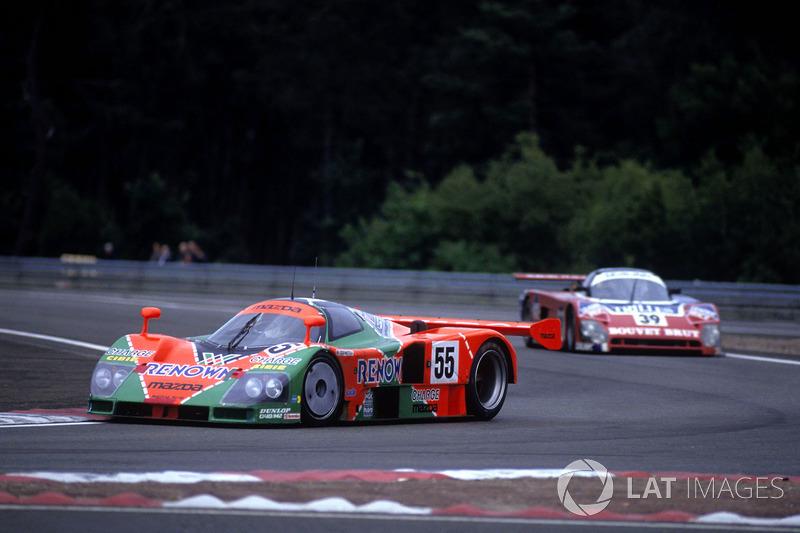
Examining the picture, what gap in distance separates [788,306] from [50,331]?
52.4 feet

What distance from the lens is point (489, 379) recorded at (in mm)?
11953

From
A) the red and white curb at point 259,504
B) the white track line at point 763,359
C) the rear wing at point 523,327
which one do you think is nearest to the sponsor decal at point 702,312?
the white track line at point 763,359

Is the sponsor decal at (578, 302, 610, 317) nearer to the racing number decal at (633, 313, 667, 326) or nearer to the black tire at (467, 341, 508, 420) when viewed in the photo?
the racing number decal at (633, 313, 667, 326)

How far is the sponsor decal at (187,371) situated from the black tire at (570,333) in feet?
35.0

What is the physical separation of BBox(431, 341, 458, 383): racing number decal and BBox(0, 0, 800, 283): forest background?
21.8 metres

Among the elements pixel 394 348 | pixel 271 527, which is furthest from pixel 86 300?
pixel 271 527

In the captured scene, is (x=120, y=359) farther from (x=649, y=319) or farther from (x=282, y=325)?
(x=649, y=319)

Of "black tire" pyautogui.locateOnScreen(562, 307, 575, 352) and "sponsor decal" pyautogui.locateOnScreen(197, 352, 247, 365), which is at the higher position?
"black tire" pyautogui.locateOnScreen(562, 307, 575, 352)

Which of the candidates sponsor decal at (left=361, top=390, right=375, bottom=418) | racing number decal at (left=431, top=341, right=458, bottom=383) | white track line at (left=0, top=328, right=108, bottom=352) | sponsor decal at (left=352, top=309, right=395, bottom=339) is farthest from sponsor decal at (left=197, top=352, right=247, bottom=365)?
white track line at (left=0, top=328, right=108, bottom=352)

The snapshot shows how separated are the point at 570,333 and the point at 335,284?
13.9m

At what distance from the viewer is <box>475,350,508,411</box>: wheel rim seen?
38.9 ft

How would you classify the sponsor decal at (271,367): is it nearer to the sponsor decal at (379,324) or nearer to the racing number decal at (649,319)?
the sponsor decal at (379,324)

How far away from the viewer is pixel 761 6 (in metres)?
54.4

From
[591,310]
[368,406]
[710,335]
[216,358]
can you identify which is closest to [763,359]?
[710,335]
